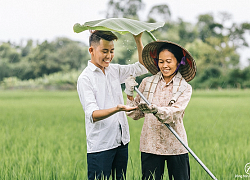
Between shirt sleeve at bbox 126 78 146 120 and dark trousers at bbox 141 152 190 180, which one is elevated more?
shirt sleeve at bbox 126 78 146 120

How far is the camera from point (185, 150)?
91.0 inches

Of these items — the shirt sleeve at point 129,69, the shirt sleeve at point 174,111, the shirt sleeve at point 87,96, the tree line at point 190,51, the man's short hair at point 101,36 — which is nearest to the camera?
the shirt sleeve at point 174,111

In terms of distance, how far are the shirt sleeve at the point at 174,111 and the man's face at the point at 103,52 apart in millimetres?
598

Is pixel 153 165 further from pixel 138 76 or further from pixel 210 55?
pixel 210 55

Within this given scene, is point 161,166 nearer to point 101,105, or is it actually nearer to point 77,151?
point 101,105

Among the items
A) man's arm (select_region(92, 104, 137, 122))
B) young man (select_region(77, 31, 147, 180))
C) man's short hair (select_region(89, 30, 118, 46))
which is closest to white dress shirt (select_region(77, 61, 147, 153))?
young man (select_region(77, 31, 147, 180))

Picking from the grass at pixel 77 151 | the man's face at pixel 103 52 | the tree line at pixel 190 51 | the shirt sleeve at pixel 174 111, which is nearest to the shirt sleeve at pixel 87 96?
the man's face at pixel 103 52

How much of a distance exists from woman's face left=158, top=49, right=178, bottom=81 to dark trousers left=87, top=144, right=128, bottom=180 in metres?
Result: 0.72

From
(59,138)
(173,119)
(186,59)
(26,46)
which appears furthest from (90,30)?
(26,46)

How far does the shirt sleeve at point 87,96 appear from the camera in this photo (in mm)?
2174

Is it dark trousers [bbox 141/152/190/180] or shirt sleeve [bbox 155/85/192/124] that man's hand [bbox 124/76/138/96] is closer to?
shirt sleeve [bbox 155/85/192/124]

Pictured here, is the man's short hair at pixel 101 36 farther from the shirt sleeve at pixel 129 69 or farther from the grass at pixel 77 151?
the grass at pixel 77 151

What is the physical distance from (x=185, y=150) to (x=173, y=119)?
1.10 ft

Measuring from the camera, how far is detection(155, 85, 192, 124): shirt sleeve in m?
2.06
